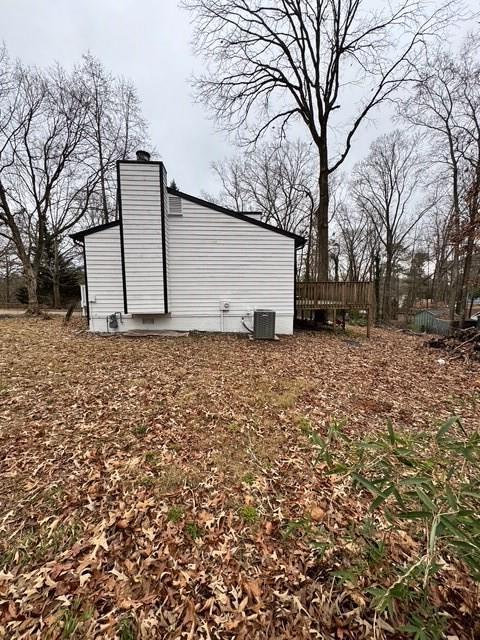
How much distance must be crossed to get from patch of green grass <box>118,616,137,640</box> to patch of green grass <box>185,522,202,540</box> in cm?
62

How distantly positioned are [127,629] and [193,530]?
0.71 meters

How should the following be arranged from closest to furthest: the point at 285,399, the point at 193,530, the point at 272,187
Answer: the point at 193,530 < the point at 285,399 < the point at 272,187

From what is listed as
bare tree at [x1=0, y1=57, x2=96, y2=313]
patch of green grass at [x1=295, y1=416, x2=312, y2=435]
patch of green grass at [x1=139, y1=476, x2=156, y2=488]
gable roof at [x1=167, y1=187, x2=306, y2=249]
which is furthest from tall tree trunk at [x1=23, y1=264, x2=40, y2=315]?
patch of green grass at [x1=295, y1=416, x2=312, y2=435]

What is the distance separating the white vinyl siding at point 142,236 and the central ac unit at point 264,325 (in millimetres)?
2937

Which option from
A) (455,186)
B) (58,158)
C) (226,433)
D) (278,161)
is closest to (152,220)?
(226,433)

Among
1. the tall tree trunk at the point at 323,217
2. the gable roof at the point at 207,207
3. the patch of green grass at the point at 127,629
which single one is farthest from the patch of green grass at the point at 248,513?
the tall tree trunk at the point at 323,217

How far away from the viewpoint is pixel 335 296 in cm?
1028

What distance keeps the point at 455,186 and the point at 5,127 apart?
75.2ft

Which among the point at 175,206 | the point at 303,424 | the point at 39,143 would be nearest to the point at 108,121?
the point at 39,143

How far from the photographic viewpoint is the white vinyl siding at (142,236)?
26.4ft

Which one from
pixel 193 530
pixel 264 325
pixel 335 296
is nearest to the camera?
pixel 193 530

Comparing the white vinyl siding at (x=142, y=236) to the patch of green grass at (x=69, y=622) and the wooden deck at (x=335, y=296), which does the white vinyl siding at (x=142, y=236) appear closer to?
the wooden deck at (x=335, y=296)

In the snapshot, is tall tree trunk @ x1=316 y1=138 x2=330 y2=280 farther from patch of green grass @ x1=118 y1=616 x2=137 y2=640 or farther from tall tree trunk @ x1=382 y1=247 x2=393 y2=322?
tall tree trunk @ x1=382 y1=247 x2=393 y2=322

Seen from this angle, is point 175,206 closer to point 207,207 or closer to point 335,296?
point 207,207
